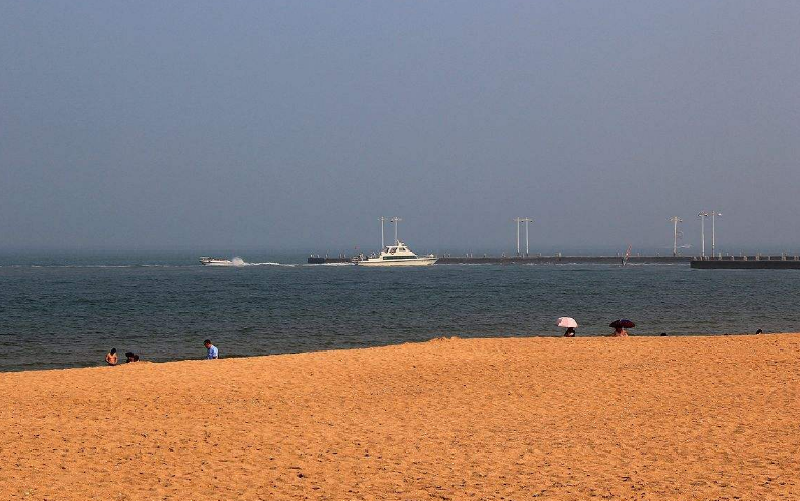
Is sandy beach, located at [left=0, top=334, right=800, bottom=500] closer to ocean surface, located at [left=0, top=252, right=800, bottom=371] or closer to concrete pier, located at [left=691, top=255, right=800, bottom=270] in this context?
ocean surface, located at [left=0, top=252, right=800, bottom=371]

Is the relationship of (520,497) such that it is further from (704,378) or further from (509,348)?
(509,348)

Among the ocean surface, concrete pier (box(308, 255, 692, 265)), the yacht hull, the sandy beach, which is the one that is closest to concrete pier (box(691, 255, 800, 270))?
concrete pier (box(308, 255, 692, 265))

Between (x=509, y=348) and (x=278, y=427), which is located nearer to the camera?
(x=278, y=427)

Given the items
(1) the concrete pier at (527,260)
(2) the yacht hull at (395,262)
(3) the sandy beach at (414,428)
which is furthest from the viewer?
(1) the concrete pier at (527,260)

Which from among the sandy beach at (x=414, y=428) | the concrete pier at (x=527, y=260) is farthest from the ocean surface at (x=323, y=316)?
the concrete pier at (x=527, y=260)

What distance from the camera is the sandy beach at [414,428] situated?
36.1ft

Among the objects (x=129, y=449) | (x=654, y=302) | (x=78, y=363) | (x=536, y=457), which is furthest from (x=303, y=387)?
(x=654, y=302)

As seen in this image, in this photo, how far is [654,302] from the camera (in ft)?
205

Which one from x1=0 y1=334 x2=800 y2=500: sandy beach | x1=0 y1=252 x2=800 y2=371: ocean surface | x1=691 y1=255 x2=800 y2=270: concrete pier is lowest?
x1=0 y1=252 x2=800 y2=371: ocean surface

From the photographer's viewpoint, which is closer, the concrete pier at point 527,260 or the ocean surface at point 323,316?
the ocean surface at point 323,316

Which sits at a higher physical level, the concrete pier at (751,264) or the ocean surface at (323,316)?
the concrete pier at (751,264)

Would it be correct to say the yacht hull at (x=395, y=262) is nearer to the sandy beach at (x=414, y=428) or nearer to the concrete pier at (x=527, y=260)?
the concrete pier at (x=527, y=260)

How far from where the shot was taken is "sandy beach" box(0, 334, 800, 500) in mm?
11016

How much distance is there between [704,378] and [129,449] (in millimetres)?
13438
